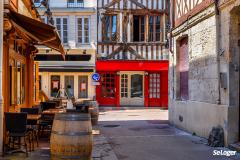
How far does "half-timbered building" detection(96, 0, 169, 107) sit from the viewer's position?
25484 millimetres

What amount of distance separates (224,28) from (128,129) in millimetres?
5198

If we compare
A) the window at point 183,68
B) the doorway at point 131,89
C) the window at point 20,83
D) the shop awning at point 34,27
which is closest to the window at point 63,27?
the doorway at point 131,89

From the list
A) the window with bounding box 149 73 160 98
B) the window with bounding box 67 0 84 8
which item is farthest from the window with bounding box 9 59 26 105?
the window with bounding box 149 73 160 98

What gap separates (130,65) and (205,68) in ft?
47.2

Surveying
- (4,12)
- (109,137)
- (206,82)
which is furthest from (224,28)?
(4,12)

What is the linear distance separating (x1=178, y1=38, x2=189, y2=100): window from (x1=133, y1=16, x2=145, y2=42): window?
468 inches

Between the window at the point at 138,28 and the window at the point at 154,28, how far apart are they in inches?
17.2

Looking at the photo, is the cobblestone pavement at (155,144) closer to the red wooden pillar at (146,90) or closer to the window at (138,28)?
the red wooden pillar at (146,90)

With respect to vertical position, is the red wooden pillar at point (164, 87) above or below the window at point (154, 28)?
below

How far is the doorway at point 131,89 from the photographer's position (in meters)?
26.3

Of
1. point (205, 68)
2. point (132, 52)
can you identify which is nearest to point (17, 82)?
point (205, 68)

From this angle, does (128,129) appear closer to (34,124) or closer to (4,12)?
(34,124)

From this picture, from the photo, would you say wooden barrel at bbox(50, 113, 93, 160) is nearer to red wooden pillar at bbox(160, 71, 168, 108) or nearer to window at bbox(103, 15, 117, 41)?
window at bbox(103, 15, 117, 41)

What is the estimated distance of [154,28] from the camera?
2614cm
